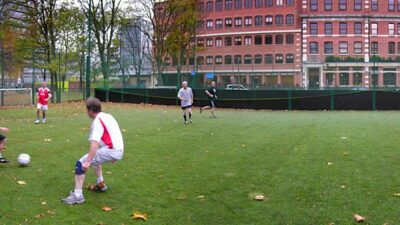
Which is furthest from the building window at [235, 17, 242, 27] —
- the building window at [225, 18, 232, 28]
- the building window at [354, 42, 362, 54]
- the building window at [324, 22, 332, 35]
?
the building window at [354, 42, 362, 54]

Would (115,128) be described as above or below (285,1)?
below

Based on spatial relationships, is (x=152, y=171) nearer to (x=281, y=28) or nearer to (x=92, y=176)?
(x=92, y=176)

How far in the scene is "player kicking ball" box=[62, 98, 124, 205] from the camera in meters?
6.39

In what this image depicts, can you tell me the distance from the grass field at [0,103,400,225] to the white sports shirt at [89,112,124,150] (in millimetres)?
850

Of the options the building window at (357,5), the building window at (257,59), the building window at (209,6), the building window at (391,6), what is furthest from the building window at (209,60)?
the building window at (391,6)

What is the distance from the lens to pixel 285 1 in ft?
260

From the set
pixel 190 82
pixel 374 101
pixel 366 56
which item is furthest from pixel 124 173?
pixel 366 56

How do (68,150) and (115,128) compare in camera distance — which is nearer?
(115,128)

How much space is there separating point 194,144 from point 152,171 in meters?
4.00

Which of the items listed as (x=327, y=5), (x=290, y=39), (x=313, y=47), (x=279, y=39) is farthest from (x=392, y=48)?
(x=279, y=39)

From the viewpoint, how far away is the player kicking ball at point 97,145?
639 centimetres

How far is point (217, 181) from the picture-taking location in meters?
8.24

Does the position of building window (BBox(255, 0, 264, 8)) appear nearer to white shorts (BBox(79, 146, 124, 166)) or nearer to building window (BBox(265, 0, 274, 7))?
building window (BBox(265, 0, 274, 7))

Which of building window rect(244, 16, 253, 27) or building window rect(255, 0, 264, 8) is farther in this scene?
building window rect(244, 16, 253, 27)
